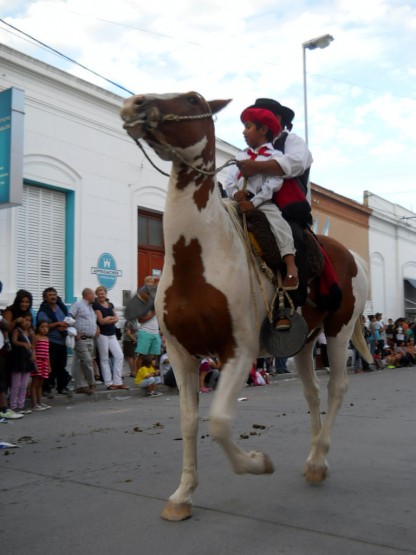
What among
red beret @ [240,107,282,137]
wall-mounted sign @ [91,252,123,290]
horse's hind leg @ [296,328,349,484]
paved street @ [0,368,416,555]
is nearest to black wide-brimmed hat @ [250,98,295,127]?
red beret @ [240,107,282,137]

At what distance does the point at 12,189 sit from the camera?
456 inches

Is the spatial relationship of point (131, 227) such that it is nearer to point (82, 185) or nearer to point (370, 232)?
point (82, 185)

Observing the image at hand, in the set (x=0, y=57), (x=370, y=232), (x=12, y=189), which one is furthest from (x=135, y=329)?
(x=370, y=232)

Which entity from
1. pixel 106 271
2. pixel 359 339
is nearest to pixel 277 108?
pixel 359 339

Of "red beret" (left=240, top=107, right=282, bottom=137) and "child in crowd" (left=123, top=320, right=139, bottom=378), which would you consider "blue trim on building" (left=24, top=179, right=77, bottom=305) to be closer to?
"child in crowd" (left=123, top=320, right=139, bottom=378)

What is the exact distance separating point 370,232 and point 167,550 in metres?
26.9

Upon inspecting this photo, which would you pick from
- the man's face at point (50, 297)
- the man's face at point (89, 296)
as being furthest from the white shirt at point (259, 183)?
the man's face at point (89, 296)

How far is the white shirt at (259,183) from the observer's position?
4.16 m

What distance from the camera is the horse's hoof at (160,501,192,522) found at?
11.8ft

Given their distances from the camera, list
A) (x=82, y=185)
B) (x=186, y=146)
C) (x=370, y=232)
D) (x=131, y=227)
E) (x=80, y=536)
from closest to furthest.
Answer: (x=80, y=536) < (x=186, y=146) < (x=82, y=185) < (x=131, y=227) < (x=370, y=232)

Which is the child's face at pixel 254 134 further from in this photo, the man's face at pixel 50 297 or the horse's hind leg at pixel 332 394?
the man's face at pixel 50 297

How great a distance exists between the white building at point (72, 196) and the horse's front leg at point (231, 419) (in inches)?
386

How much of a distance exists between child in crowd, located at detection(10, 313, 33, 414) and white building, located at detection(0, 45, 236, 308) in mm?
3518

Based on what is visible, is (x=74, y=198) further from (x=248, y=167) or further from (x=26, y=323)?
(x=248, y=167)
